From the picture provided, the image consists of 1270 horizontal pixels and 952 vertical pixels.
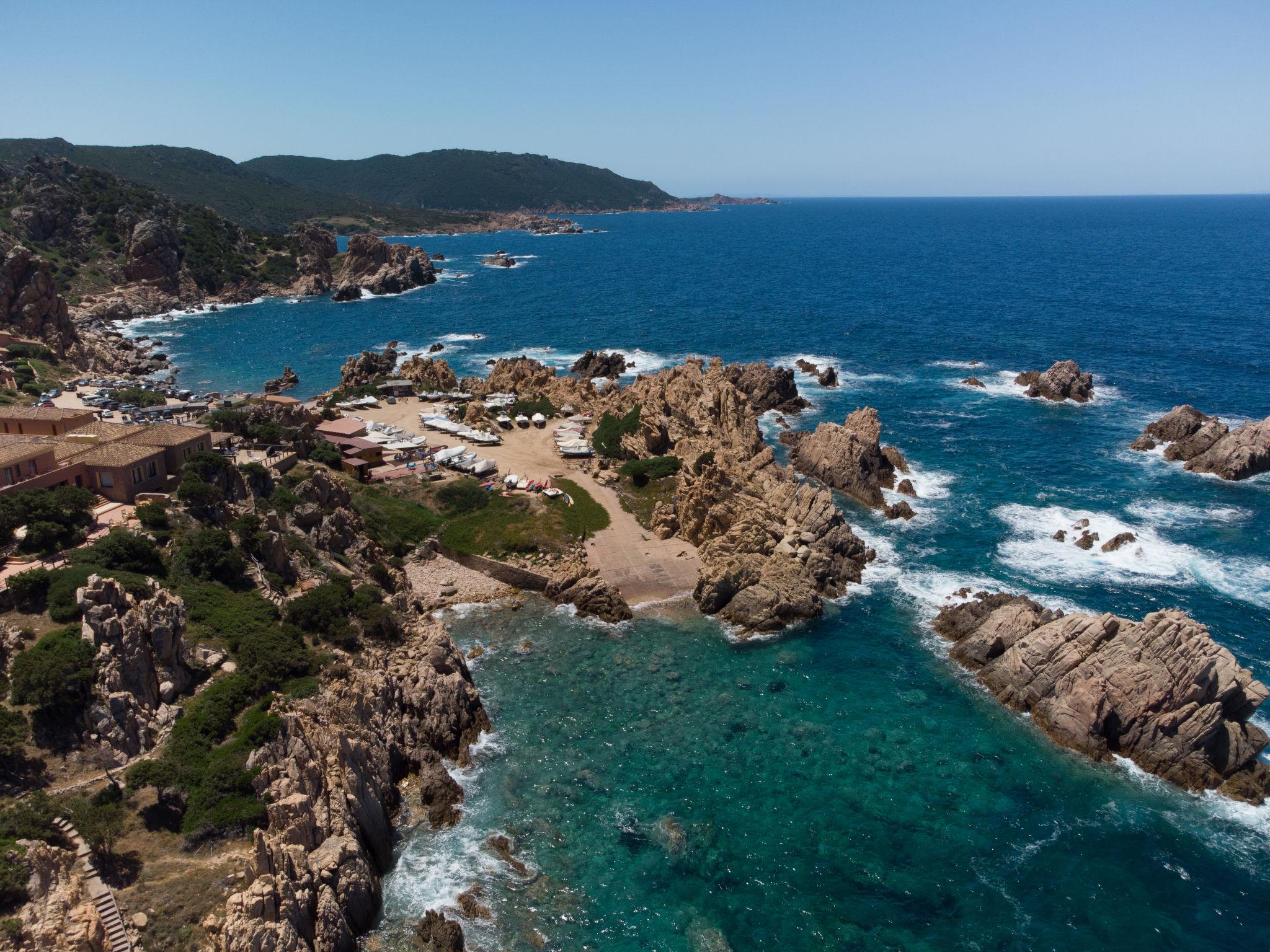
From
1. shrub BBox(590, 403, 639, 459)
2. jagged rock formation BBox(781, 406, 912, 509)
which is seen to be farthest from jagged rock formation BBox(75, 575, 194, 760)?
jagged rock formation BBox(781, 406, 912, 509)

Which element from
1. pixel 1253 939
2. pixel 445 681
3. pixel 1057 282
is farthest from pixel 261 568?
pixel 1057 282

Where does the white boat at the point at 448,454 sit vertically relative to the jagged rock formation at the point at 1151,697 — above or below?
above

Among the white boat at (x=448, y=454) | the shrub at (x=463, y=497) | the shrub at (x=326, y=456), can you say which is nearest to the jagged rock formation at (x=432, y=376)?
the white boat at (x=448, y=454)

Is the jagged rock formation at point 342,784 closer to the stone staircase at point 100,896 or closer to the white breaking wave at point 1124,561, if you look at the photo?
the stone staircase at point 100,896

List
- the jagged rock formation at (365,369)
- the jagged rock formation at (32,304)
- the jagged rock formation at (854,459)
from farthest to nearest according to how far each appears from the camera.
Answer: the jagged rock formation at (32,304) → the jagged rock formation at (365,369) → the jagged rock formation at (854,459)

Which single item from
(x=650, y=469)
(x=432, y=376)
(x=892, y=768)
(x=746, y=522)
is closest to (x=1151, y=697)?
(x=892, y=768)

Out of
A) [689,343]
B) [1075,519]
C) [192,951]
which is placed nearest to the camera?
[192,951]

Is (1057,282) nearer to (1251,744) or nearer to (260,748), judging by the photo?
(1251,744)

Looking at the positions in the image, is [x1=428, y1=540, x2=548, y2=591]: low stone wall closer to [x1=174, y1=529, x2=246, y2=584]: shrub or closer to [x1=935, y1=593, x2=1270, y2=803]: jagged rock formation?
[x1=174, y1=529, x2=246, y2=584]: shrub
